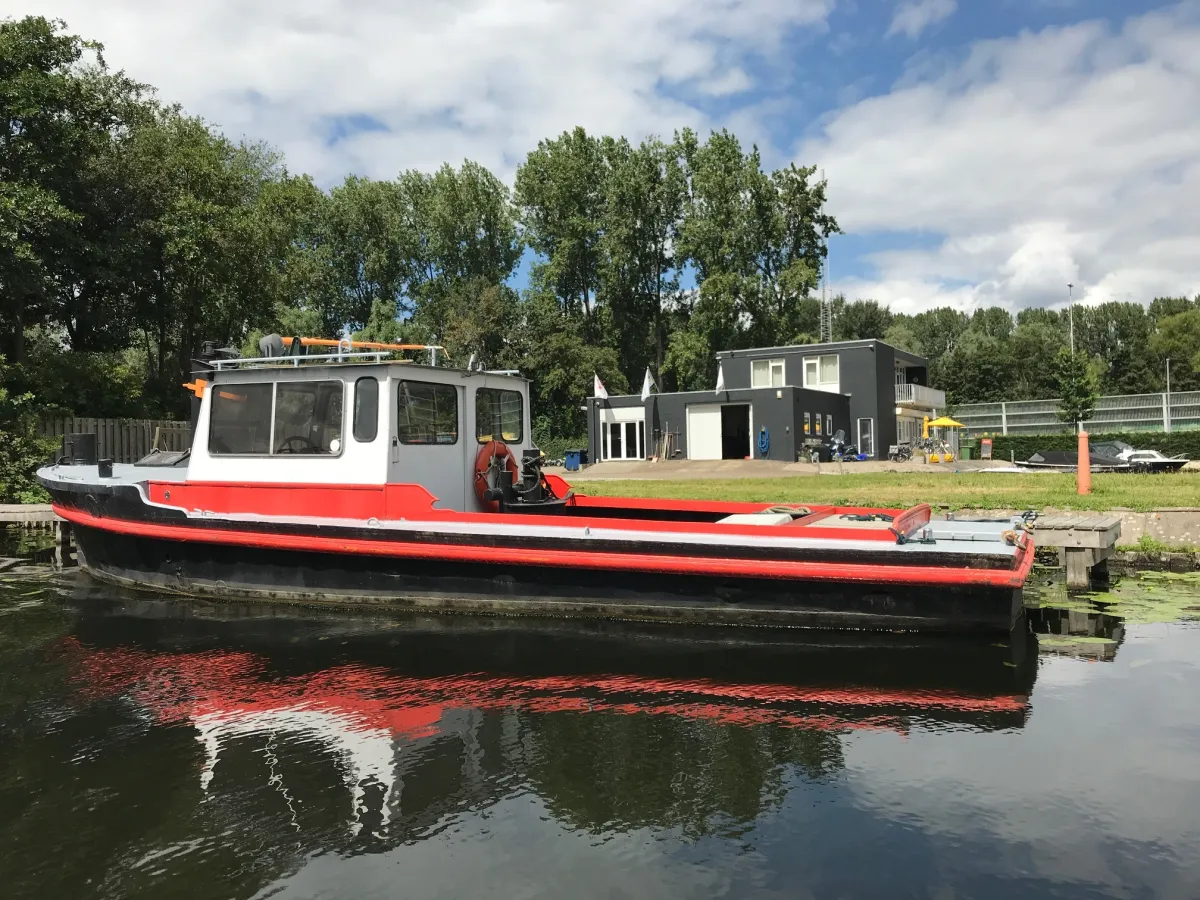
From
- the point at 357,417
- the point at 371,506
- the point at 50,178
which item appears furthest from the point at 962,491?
the point at 50,178

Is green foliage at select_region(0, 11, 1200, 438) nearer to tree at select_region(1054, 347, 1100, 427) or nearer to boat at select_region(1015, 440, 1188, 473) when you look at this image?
tree at select_region(1054, 347, 1100, 427)

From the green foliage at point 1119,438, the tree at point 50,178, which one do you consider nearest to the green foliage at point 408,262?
the tree at point 50,178

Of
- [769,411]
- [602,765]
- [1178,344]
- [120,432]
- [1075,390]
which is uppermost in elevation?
[1178,344]

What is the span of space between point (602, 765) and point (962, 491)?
11.4 metres

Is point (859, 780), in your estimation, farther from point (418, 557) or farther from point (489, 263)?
point (489, 263)

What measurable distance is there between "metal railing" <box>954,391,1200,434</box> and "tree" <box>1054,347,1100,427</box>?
1.11 metres

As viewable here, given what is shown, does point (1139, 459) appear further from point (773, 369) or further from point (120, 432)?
point (120, 432)

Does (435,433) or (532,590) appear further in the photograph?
(435,433)

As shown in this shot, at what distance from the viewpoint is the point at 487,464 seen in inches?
342

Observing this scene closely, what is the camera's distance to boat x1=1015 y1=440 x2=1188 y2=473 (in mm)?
22016

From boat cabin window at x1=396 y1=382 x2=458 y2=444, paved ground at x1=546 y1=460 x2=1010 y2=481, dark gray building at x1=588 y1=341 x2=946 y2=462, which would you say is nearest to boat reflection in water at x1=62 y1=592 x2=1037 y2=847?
boat cabin window at x1=396 y1=382 x2=458 y2=444

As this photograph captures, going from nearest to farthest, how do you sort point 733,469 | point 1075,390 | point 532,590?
point 532,590
point 733,469
point 1075,390

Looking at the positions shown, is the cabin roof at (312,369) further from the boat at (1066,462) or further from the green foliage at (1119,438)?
the green foliage at (1119,438)

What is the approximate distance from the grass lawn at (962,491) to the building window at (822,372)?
17.3 metres
